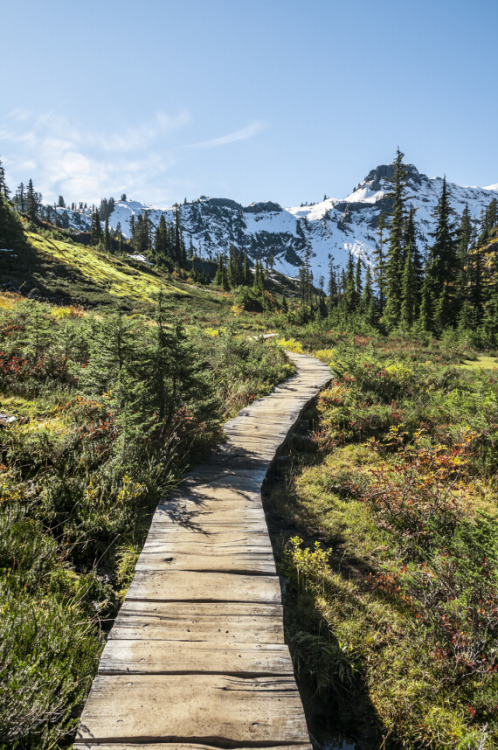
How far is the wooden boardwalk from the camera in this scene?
6.18 ft

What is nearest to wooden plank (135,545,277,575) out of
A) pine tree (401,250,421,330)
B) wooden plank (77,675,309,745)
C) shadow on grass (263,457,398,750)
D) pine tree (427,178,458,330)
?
shadow on grass (263,457,398,750)

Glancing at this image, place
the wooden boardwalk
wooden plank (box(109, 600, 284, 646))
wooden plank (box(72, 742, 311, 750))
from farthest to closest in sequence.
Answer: wooden plank (box(109, 600, 284, 646)) < the wooden boardwalk < wooden plank (box(72, 742, 311, 750))

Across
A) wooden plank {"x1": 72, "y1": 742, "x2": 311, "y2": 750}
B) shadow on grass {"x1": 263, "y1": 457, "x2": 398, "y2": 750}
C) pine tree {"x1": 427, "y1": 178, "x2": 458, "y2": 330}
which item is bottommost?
shadow on grass {"x1": 263, "y1": 457, "x2": 398, "y2": 750}

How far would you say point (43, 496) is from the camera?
3.79 metres

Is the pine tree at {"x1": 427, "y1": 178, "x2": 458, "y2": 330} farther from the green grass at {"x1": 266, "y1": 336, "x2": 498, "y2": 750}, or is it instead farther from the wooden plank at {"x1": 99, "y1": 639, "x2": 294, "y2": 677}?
the wooden plank at {"x1": 99, "y1": 639, "x2": 294, "y2": 677}

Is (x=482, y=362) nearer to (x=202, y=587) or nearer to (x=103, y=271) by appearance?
(x=202, y=587)

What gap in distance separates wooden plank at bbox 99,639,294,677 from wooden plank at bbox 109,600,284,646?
5 cm

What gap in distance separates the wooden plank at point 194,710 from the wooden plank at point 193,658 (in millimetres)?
47

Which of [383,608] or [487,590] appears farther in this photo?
[383,608]

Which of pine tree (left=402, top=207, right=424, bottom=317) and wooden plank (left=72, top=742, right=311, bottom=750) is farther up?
pine tree (left=402, top=207, right=424, bottom=317)

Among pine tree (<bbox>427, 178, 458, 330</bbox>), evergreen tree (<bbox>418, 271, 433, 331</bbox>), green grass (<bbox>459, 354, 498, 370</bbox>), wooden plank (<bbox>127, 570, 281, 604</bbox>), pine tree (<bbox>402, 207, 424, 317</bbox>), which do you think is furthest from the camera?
pine tree (<bbox>402, 207, 424, 317</bbox>)

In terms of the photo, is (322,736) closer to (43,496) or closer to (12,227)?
(43,496)

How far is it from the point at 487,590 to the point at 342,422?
203 inches

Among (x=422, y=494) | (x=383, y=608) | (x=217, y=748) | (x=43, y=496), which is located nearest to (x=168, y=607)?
(x=217, y=748)
